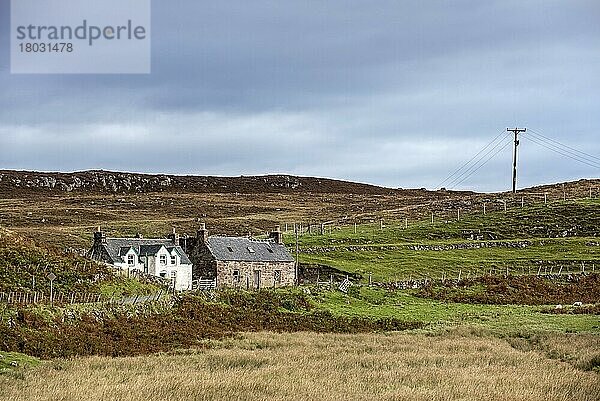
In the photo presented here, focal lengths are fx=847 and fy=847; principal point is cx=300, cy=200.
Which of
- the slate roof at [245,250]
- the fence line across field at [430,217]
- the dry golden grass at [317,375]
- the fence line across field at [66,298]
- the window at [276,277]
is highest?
the fence line across field at [430,217]

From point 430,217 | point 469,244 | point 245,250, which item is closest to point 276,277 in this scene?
point 245,250

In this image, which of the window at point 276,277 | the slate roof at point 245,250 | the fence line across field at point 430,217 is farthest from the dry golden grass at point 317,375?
the fence line across field at point 430,217

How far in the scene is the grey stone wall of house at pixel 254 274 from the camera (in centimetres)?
6769

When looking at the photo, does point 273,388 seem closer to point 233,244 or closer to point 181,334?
point 181,334

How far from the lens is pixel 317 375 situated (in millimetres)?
27000

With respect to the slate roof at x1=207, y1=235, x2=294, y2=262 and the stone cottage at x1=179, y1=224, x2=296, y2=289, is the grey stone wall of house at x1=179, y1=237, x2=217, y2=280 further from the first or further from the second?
the slate roof at x1=207, y1=235, x2=294, y2=262

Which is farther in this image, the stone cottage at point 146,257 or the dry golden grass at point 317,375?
the stone cottage at point 146,257

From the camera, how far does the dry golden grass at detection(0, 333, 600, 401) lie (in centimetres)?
2311

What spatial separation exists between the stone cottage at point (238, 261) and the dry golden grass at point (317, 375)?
104 feet

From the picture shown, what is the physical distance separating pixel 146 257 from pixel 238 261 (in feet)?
25.1

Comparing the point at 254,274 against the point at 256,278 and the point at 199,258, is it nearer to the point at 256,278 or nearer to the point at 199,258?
the point at 256,278

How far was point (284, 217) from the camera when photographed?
139875 mm

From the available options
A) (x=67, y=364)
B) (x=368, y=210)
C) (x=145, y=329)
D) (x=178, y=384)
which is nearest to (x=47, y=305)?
(x=145, y=329)

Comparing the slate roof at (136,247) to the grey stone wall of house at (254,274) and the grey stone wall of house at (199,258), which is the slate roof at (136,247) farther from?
the grey stone wall of house at (254,274)
